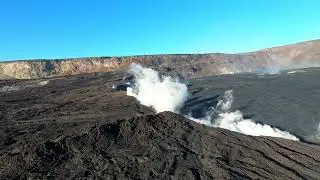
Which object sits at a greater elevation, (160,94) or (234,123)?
(160,94)

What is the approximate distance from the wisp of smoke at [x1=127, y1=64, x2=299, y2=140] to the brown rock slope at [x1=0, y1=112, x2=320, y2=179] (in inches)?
262

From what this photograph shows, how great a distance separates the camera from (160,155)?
21.2 meters

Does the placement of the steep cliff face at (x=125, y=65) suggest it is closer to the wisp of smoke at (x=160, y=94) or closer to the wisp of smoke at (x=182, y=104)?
the wisp of smoke at (x=160, y=94)

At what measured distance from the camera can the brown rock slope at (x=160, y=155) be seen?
19.3 meters

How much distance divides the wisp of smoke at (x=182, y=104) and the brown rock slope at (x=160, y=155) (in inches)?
262

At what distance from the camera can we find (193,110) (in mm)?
38250

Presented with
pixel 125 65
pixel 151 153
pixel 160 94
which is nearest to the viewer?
pixel 151 153

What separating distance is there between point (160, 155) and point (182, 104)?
19.3m

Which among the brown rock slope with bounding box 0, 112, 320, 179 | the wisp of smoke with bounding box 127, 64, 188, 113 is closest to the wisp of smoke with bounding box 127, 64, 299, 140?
the wisp of smoke with bounding box 127, 64, 188, 113

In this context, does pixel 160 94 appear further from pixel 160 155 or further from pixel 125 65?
pixel 125 65

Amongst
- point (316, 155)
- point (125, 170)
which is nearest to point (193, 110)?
point (316, 155)

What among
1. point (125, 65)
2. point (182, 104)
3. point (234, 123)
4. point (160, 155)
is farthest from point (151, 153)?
point (125, 65)

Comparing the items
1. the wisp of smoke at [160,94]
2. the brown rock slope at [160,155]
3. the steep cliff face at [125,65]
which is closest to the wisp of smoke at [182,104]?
the wisp of smoke at [160,94]

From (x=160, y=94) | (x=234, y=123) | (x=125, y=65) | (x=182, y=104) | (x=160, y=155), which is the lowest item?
(x=234, y=123)
